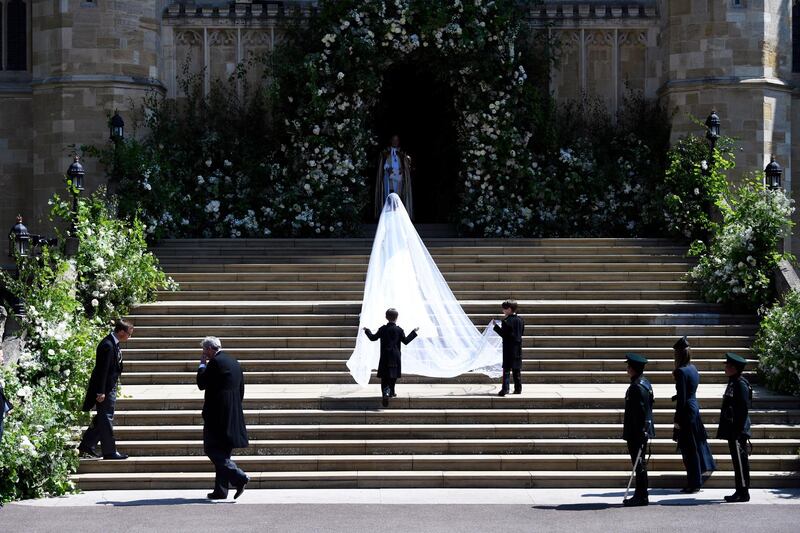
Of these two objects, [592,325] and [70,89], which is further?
[70,89]

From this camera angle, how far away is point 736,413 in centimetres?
1255

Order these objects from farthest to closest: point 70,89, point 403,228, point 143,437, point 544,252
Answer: point 70,89, point 544,252, point 403,228, point 143,437

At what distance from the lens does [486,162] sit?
2492cm

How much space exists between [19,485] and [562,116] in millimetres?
16503

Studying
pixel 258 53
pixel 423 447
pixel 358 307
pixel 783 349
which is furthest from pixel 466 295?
pixel 258 53

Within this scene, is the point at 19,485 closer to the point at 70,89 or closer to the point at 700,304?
the point at 700,304

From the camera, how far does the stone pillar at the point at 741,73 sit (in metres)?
24.2

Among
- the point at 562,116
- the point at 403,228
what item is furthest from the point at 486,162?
the point at 403,228

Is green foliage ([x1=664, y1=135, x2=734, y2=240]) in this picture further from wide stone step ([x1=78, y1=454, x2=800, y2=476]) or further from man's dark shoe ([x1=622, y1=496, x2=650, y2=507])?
man's dark shoe ([x1=622, y1=496, x2=650, y2=507])

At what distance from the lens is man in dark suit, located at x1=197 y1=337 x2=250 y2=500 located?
12.4 metres

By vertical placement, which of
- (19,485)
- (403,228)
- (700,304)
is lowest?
(19,485)

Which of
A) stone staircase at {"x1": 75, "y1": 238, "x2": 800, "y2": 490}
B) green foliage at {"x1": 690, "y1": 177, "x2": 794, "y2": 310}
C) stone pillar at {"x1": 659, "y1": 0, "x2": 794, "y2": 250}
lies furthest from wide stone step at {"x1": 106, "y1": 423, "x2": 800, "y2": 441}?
stone pillar at {"x1": 659, "y1": 0, "x2": 794, "y2": 250}

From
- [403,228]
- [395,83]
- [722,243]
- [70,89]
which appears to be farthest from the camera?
[395,83]

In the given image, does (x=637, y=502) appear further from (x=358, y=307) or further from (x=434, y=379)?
(x=358, y=307)
